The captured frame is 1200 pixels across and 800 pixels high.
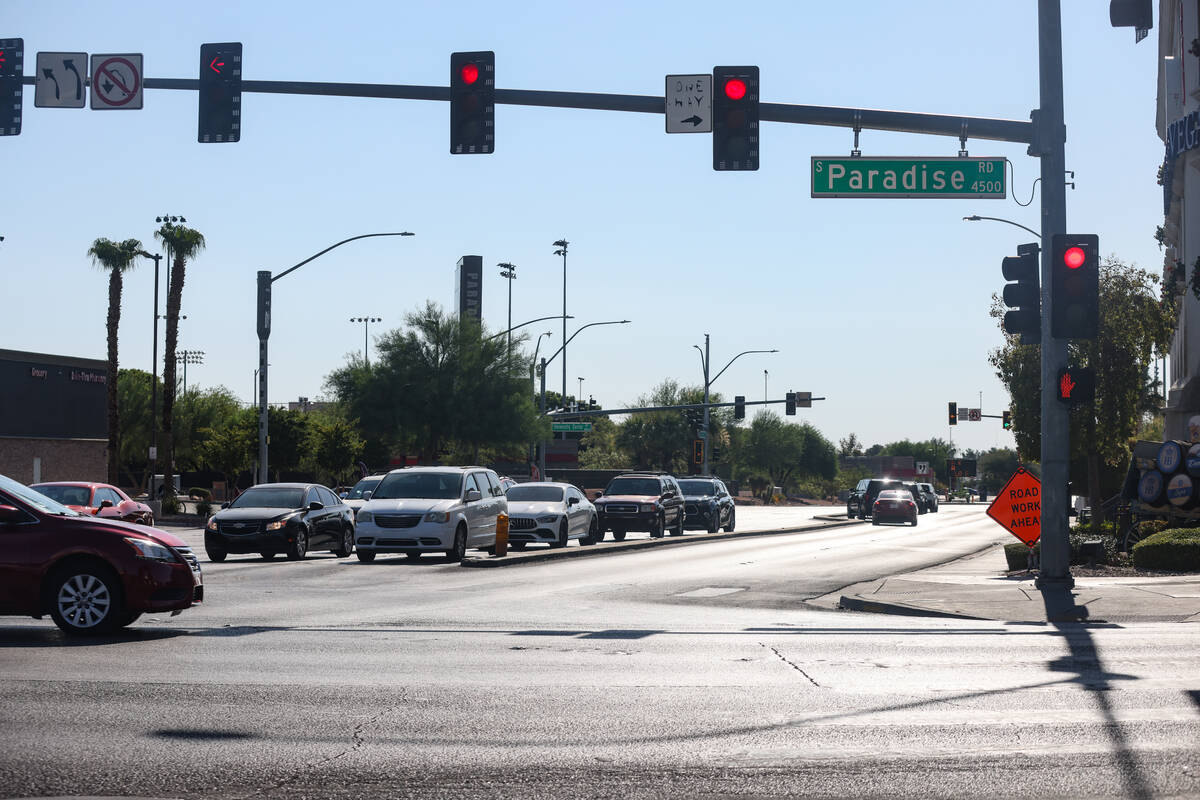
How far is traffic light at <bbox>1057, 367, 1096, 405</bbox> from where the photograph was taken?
16875 mm

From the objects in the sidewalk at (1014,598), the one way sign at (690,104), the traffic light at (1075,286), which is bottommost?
the sidewalk at (1014,598)

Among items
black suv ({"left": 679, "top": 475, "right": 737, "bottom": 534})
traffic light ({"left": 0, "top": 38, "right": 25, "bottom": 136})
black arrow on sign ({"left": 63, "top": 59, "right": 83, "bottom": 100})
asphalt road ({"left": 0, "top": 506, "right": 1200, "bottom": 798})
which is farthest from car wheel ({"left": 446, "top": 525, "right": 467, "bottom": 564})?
black suv ({"left": 679, "top": 475, "right": 737, "bottom": 534})

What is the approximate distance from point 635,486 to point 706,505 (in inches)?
211

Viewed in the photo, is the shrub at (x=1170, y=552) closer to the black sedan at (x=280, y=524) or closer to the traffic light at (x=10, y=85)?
the black sedan at (x=280, y=524)

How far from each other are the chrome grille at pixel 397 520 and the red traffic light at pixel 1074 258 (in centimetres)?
1263

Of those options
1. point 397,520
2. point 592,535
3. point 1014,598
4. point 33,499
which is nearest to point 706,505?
point 592,535

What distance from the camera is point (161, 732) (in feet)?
25.3

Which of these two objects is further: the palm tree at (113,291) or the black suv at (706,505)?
the palm tree at (113,291)

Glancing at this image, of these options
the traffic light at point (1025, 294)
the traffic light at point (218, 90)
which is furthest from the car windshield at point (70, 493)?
the traffic light at point (1025, 294)

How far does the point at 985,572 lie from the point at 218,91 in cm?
1535

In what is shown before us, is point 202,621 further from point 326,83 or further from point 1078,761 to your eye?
point 1078,761

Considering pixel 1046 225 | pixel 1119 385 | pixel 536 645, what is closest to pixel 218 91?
pixel 536 645

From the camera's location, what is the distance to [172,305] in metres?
54.6

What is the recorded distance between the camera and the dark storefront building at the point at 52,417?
58250 millimetres
